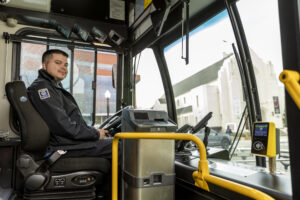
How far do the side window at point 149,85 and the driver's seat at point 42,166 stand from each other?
1.70 metres

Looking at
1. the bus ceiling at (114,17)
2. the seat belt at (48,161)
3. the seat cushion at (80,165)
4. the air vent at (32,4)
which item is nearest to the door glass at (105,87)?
the bus ceiling at (114,17)

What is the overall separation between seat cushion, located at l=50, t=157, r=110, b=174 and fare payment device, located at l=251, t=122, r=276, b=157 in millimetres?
1161

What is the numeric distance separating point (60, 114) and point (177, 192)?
3.65 feet

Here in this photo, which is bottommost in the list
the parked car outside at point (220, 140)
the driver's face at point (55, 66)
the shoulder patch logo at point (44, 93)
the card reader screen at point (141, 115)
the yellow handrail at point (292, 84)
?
the parked car outside at point (220, 140)

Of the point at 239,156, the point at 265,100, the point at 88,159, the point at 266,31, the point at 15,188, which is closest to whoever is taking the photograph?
the point at 88,159

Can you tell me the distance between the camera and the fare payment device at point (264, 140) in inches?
49.7

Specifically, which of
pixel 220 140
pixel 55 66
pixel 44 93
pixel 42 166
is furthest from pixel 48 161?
pixel 220 140

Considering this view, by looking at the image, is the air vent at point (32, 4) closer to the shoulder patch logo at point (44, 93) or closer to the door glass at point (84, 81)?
the door glass at point (84, 81)

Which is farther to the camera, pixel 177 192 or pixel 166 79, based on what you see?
pixel 166 79

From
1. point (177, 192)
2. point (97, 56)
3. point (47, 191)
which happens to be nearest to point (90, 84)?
point (97, 56)

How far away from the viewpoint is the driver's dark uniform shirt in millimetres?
1786

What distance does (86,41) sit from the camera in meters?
3.18

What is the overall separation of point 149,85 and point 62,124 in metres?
2.01

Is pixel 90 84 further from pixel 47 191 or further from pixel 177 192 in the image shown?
pixel 177 192
